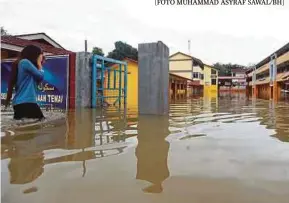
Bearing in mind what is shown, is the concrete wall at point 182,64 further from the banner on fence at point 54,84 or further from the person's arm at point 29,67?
the person's arm at point 29,67

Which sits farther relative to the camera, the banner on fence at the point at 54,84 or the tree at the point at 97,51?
the tree at the point at 97,51

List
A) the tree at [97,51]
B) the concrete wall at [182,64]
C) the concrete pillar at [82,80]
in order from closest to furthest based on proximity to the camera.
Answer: the concrete pillar at [82,80] < the tree at [97,51] < the concrete wall at [182,64]

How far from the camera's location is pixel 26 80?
23.1 ft

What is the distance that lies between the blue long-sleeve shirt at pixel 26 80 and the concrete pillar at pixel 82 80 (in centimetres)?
605

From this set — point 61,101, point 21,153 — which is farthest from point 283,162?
point 61,101

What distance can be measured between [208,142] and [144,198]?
288 cm

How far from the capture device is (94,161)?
4062 millimetres

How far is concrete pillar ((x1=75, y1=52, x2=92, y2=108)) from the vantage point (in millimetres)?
13234

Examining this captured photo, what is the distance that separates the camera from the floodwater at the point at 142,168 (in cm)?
295

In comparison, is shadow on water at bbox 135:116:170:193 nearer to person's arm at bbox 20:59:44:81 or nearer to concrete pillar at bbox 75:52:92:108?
person's arm at bbox 20:59:44:81

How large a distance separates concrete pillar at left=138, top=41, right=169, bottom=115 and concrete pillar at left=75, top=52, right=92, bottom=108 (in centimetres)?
361

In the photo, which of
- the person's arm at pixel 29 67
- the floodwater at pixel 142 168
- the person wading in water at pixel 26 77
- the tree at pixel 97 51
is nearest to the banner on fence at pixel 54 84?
the person wading in water at pixel 26 77

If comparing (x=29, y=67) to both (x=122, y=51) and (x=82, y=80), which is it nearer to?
(x=82, y=80)

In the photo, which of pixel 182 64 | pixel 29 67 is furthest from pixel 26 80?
pixel 182 64
